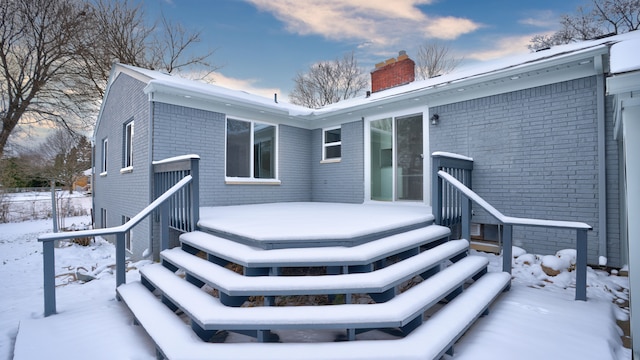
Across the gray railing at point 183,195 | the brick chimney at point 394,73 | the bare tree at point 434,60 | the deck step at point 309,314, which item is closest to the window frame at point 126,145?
the gray railing at point 183,195

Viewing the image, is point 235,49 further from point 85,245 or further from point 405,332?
point 405,332

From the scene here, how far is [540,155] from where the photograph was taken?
15.5 ft

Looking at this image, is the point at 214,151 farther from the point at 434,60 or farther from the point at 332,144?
the point at 434,60

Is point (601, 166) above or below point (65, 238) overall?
above

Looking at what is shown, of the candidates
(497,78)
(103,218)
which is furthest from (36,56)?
(497,78)

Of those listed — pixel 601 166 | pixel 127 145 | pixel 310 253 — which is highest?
pixel 127 145

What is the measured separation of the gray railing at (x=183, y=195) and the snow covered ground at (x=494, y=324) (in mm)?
959

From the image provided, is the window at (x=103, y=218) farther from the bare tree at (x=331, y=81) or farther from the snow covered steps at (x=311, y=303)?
the bare tree at (x=331, y=81)

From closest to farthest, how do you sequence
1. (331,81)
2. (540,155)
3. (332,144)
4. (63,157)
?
(540,155), (332,144), (63,157), (331,81)

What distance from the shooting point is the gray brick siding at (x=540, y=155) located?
428 centimetres

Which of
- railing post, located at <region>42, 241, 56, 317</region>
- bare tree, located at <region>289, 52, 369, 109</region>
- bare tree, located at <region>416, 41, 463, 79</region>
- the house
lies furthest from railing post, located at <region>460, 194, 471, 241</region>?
bare tree, located at <region>289, 52, 369, 109</region>

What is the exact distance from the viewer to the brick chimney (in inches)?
336

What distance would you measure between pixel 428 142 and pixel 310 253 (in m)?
4.25

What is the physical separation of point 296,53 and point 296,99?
6.56 m
